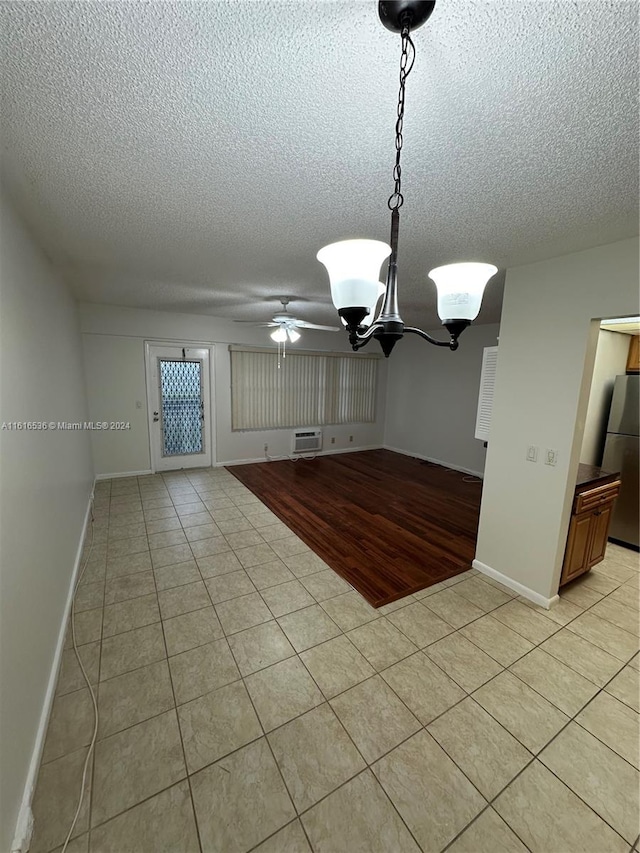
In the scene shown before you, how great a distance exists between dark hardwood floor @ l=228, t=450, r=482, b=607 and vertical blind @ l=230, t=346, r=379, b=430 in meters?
0.86

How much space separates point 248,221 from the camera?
1.89 metres

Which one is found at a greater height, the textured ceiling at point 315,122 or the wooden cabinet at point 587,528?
the textured ceiling at point 315,122

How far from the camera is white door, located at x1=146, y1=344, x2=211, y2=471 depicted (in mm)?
5133

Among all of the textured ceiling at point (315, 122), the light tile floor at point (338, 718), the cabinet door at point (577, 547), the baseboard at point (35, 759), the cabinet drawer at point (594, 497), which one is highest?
the textured ceiling at point (315, 122)

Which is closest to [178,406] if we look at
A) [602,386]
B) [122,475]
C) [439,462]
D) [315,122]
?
[122,475]

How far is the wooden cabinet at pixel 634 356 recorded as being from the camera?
3549mm

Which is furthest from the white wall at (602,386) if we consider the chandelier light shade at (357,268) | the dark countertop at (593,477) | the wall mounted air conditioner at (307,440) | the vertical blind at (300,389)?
the wall mounted air conditioner at (307,440)

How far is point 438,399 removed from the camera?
6.18 m

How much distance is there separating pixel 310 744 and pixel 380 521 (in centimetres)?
244

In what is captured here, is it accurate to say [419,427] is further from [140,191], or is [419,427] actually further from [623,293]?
[140,191]

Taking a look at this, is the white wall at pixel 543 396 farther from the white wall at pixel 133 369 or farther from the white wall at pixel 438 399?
the white wall at pixel 133 369

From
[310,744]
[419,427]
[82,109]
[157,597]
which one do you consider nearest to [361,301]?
[82,109]

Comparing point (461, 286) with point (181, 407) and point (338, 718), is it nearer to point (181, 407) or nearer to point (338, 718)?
point (338, 718)

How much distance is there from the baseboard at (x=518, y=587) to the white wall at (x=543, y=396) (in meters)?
0.02
